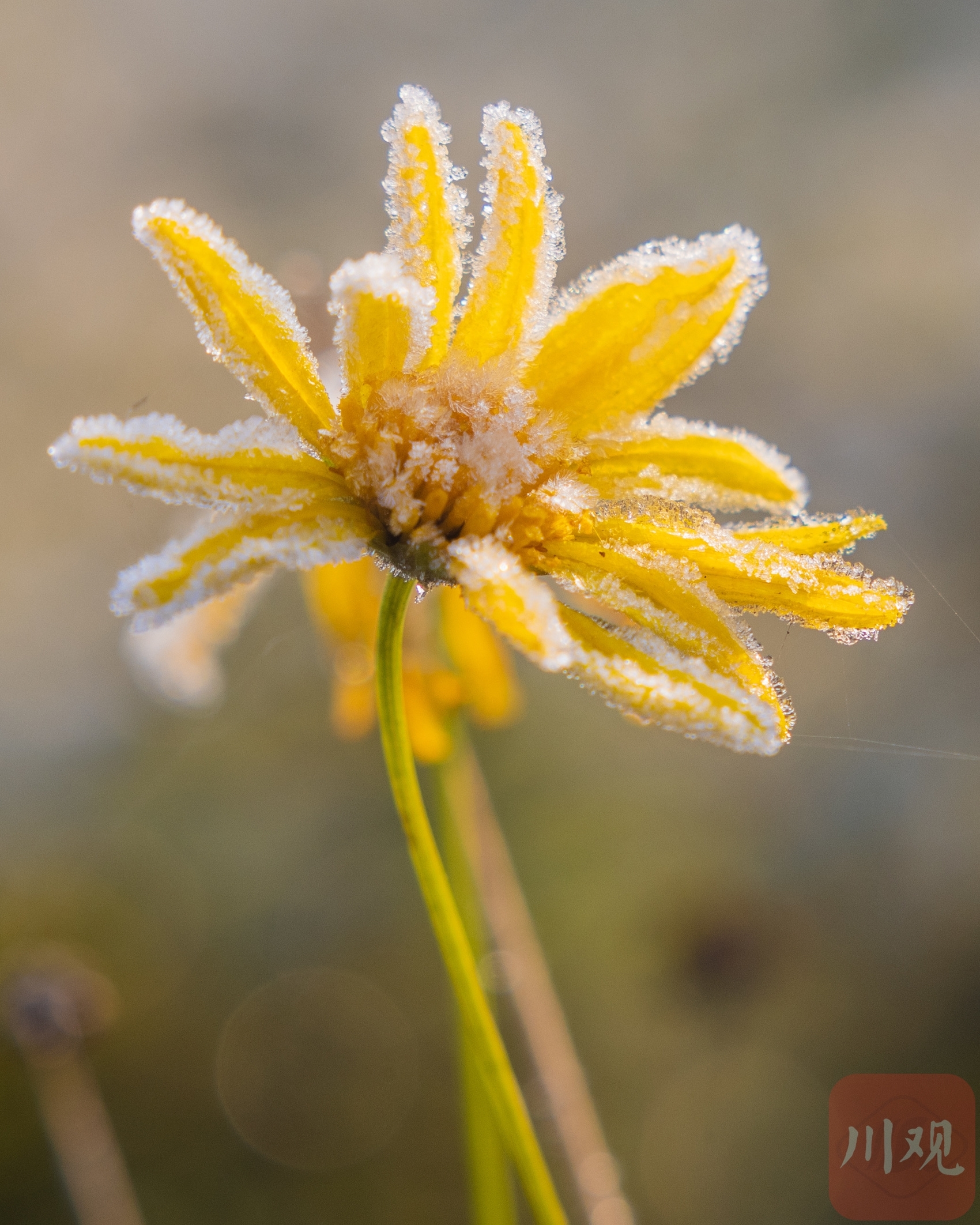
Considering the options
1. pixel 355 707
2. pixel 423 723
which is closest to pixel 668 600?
pixel 423 723

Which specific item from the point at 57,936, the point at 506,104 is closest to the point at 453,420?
the point at 506,104

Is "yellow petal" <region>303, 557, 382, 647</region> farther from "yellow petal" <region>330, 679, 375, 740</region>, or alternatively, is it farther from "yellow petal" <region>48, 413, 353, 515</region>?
"yellow petal" <region>48, 413, 353, 515</region>

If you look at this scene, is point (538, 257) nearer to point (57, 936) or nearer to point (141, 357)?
point (57, 936)

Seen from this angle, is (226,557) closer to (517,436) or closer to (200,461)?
(200,461)

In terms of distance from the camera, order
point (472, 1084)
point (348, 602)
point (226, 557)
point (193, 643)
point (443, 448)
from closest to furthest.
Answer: point (226, 557), point (443, 448), point (472, 1084), point (193, 643), point (348, 602)

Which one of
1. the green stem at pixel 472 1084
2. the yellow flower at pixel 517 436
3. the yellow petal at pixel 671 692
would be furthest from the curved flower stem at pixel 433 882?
the green stem at pixel 472 1084

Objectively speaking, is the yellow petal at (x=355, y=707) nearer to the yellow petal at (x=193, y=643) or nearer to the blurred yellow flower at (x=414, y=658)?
the blurred yellow flower at (x=414, y=658)

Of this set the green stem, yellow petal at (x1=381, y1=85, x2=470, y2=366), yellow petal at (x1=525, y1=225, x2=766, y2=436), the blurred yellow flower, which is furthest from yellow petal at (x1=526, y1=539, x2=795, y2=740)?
the blurred yellow flower
